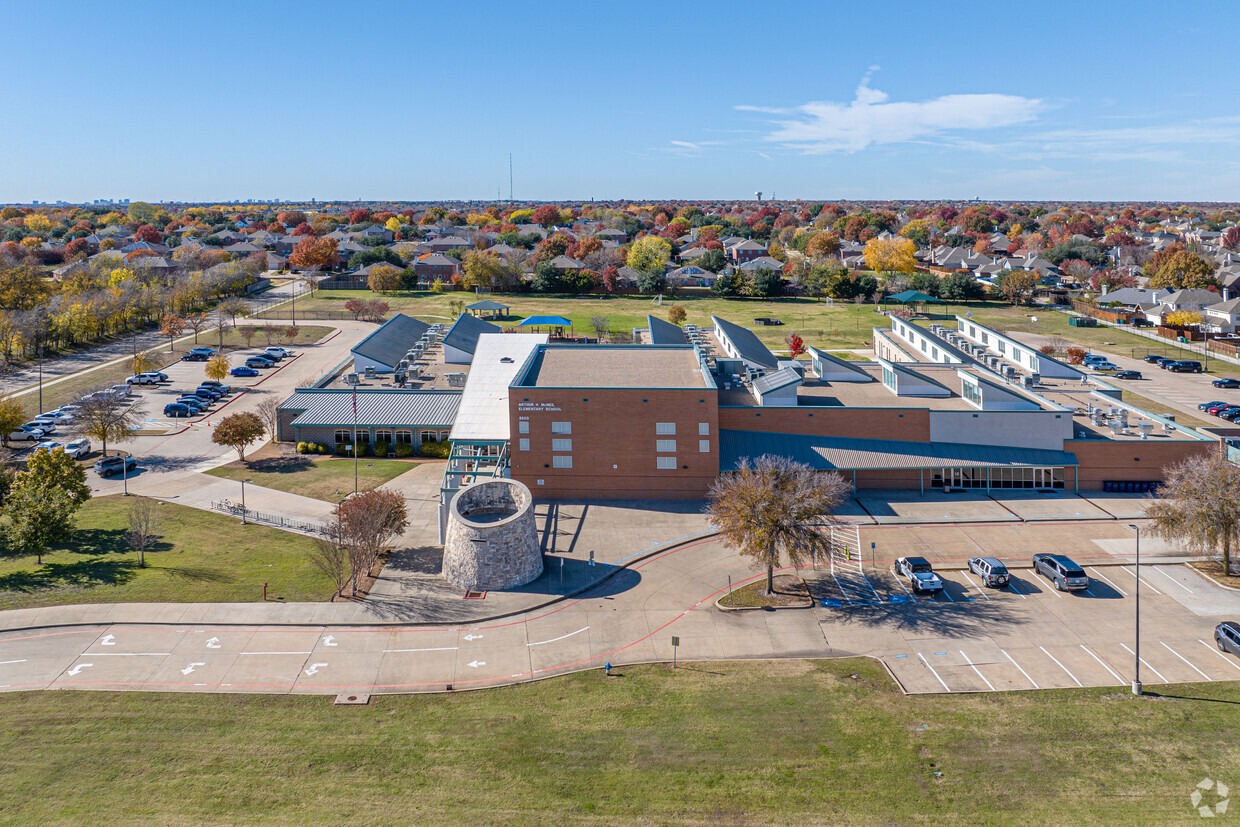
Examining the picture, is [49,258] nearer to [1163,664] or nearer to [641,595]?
[641,595]

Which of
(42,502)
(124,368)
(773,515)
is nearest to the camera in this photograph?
(773,515)

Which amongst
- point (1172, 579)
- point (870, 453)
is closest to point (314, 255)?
point (870, 453)

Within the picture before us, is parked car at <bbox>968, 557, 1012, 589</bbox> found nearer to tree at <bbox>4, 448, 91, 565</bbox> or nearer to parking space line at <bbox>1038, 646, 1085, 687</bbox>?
parking space line at <bbox>1038, 646, 1085, 687</bbox>

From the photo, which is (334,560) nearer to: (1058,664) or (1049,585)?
(1058,664)

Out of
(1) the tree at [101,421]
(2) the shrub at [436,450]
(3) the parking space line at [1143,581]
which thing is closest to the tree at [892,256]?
(2) the shrub at [436,450]

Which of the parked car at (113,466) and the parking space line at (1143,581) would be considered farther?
the parked car at (113,466)

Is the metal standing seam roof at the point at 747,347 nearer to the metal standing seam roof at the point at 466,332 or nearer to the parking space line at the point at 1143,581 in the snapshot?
the metal standing seam roof at the point at 466,332
